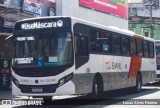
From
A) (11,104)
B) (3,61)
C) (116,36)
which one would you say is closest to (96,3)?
(3,61)

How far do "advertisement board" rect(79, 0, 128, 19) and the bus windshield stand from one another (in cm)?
2176

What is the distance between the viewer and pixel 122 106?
14172 millimetres

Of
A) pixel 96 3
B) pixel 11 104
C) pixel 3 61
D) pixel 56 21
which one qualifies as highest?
pixel 96 3

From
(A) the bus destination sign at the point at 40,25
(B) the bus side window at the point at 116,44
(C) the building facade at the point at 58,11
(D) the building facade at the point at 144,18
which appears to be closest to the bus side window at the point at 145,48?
(B) the bus side window at the point at 116,44

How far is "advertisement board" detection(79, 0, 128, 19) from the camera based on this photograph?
37281 mm

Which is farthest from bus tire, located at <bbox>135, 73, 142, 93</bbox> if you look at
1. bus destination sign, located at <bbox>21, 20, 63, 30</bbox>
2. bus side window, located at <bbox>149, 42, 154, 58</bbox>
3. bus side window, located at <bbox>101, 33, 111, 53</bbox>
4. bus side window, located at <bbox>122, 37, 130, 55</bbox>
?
bus destination sign, located at <bbox>21, 20, 63, 30</bbox>

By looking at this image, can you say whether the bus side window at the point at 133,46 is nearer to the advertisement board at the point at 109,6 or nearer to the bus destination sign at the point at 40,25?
the bus destination sign at the point at 40,25

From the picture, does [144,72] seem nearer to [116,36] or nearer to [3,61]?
[116,36]

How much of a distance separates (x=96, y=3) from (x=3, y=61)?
745 inches

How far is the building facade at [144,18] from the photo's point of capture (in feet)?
194

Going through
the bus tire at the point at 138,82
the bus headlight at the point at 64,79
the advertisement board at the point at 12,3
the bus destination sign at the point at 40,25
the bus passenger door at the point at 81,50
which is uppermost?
the advertisement board at the point at 12,3

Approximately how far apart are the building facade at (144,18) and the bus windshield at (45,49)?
44.2 m

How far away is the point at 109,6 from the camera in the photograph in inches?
1682

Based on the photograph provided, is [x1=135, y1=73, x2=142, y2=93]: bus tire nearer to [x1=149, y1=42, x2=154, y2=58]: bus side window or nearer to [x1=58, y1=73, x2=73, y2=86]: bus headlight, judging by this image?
[x1=149, y1=42, x2=154, y2=58]: bus side window
